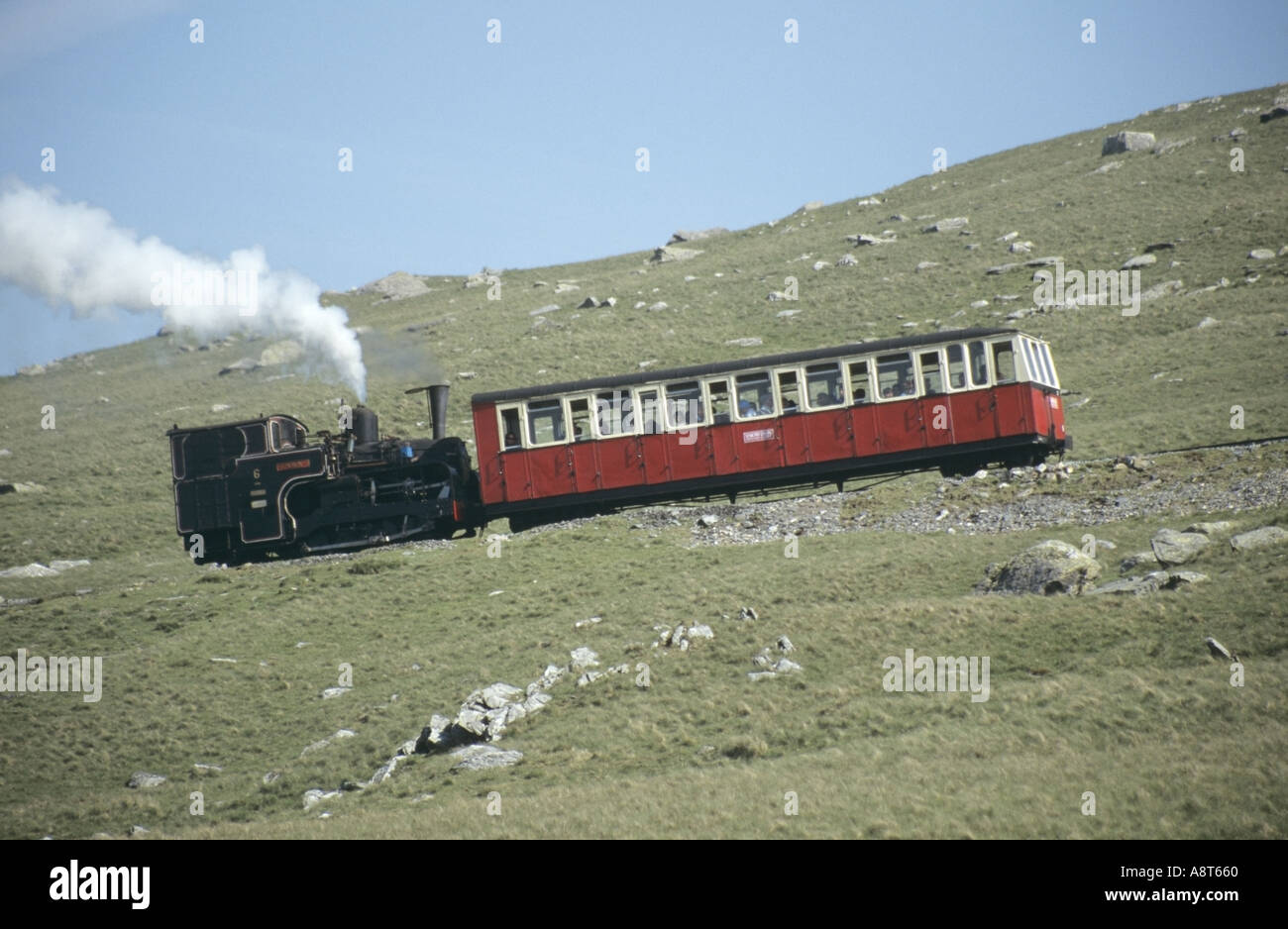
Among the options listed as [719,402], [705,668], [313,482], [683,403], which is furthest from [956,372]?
[313,482]

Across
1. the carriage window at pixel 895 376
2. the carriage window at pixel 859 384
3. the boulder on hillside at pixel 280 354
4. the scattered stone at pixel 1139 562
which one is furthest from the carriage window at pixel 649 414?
the boulder on hillside at pixel 280 354

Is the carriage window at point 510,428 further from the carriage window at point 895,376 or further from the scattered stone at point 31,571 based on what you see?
the scattered stone at point 31,571

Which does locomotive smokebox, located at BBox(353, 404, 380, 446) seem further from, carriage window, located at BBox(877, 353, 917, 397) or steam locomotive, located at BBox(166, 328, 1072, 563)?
carriage window, located at BBox(877, 353, 917, 397)

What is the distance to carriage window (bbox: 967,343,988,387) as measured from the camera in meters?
23.8

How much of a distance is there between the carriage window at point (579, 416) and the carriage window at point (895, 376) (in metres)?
6.57

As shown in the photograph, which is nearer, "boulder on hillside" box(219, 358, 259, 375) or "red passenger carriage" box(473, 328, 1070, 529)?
"red passenger carriage" box(473, 328, 1070, 529)

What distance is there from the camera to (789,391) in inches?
951

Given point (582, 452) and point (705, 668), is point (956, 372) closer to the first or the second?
point (582, 452)

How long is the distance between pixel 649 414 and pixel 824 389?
13.0ft

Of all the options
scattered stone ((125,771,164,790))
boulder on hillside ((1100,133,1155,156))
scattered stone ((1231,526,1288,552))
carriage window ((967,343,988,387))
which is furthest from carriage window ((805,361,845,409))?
boulder on hillside ((1100,133,1155,156))

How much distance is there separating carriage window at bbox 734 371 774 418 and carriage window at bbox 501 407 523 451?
512 cm
